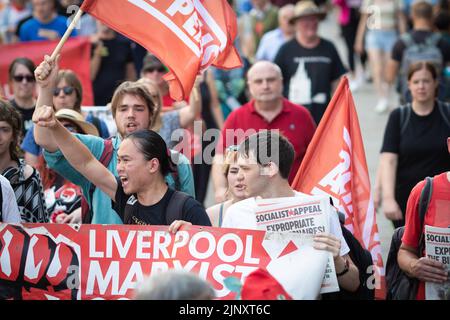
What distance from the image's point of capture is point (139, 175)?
6.12 m

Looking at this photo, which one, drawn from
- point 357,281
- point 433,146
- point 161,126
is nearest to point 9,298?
point 357,281

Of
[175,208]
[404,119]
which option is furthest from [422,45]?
[175,208]

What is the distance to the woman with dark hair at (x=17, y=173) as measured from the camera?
6.57m

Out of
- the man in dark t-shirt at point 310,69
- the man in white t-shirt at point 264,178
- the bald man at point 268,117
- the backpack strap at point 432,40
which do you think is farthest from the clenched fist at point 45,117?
the backpack strap at point 432,40

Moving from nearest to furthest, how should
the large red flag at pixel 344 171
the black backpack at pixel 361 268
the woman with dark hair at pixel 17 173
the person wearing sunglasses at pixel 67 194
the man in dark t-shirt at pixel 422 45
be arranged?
the black backpack at pixel 361 268
the woman with dark hair at pixel 17 173
the large red flag at pixel 344 171
the person wearing sunglasses at pixel 67 194
the man in dark t-shirt at pixel 422 45

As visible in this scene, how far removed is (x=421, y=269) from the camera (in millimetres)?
5922

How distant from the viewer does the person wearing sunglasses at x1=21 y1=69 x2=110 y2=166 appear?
8.55 meters

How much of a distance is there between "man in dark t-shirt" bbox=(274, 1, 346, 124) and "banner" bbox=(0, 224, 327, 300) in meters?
5.39

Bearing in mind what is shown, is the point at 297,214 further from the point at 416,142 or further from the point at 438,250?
the point at 416,142

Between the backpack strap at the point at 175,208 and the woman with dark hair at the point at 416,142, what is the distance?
2599 mm

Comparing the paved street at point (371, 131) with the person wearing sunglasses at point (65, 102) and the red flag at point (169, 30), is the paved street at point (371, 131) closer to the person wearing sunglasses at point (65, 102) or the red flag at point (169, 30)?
the person wearing sunglasses at point (65, 102)

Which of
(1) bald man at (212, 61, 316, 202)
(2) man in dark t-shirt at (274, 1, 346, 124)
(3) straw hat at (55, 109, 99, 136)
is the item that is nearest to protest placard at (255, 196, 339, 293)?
(3) straw hat at (55, 109, 99, 136)
